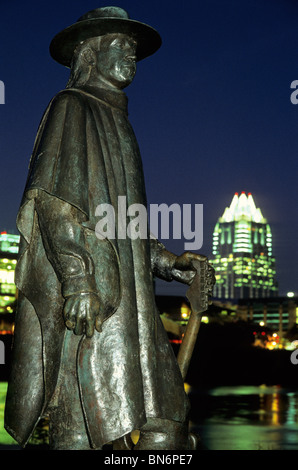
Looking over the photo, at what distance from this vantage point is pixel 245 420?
12930 millimetres

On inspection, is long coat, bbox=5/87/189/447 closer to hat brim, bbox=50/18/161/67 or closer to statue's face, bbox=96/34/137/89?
statue's face, bbox=96/34/137/89

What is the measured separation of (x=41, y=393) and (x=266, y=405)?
43.1 ft

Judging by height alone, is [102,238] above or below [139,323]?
above

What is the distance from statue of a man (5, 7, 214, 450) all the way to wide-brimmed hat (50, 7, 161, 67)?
0.02 m

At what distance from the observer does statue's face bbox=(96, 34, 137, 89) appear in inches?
181

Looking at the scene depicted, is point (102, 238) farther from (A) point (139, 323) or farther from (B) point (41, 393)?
(B) point (41, 393)

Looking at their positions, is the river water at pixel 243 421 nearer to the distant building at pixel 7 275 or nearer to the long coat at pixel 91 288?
the long coat at pixel 91 288

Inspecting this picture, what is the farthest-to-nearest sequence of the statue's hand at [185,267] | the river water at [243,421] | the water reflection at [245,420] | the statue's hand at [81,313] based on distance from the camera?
the water reflection at [245,420] → the river water at [243,421] → the statue's hand at [185,267] → the statue's hand at [81,313]


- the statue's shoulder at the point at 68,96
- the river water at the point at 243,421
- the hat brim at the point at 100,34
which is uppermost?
the hat brim at the point at 100,34

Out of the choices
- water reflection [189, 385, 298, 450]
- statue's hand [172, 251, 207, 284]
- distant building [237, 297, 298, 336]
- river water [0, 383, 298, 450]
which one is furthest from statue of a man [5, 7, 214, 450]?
distant building [237, 297, 298, 336]

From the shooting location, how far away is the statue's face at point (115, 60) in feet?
15.1

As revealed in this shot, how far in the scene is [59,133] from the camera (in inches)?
166

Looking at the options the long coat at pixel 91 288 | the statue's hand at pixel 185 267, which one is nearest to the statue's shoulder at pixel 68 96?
the long coat at pixel 91 288
